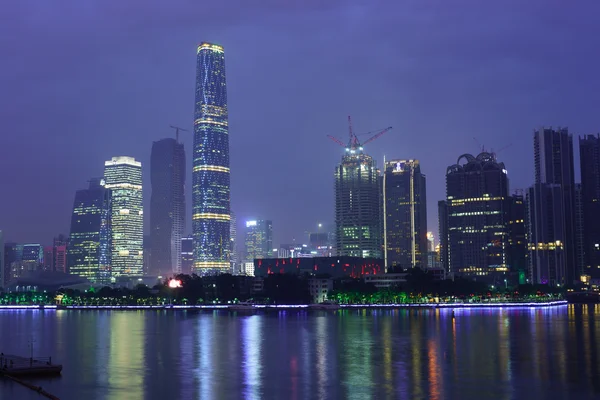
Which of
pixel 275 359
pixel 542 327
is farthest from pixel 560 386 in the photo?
pixel 542 327

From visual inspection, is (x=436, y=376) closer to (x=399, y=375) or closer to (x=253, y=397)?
(x=399, y=375)

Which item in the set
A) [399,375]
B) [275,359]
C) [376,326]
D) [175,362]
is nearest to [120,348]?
[175,362]

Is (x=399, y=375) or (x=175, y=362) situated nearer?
(x=399, y=375)

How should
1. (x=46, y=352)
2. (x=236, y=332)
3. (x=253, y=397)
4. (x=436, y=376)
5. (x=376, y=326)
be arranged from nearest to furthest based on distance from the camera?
(x=253, y=397) < (x=436, y=376) < (x=46, y=352) < (x=236, y=332) < (x=376, y=326)

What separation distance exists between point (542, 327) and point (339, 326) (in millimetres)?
34445

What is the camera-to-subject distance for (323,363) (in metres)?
76.1

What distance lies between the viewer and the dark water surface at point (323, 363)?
58.7 meters

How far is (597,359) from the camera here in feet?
252

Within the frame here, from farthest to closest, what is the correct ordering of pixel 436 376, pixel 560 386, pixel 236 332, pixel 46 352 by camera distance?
pixel 236 332, pixel 46 352, pixel 436 376, pixel 560 386

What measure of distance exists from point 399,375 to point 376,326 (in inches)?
2591

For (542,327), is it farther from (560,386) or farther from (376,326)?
(560,386)

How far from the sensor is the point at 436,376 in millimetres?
65438

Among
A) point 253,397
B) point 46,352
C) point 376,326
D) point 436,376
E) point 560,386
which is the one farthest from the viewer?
point 376,326

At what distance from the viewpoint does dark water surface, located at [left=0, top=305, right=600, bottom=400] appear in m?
58.7
